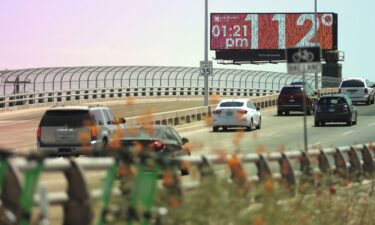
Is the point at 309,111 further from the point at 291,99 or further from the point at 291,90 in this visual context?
the point at 291,90

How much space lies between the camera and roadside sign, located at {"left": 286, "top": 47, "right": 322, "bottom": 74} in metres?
16.8

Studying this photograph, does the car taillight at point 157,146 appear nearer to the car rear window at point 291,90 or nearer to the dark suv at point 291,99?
the dark suv at point 291,99

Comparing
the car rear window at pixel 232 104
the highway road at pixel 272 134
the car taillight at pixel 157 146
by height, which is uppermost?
the car taillight at pixel 157 146

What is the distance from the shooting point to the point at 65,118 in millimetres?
22125

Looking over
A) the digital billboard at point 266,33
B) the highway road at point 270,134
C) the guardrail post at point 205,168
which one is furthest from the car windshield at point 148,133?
the digital billboard at point 266,33

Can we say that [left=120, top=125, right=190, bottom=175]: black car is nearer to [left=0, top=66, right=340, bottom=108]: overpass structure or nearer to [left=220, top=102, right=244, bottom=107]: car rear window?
[left=220, top=102, right=244, bottom=107]: car rear window

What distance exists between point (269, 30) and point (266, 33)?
0.57 m

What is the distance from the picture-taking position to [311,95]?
5225cm

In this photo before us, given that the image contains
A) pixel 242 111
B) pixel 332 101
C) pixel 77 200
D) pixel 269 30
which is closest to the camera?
pixel 77 200

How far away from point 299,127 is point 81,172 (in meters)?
32.3

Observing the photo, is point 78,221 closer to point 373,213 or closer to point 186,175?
point 373,213

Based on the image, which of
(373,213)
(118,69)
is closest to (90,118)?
(373,213)

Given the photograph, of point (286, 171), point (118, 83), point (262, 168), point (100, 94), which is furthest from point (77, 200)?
point (118, 83)

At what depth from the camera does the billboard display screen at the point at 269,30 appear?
98500mm
